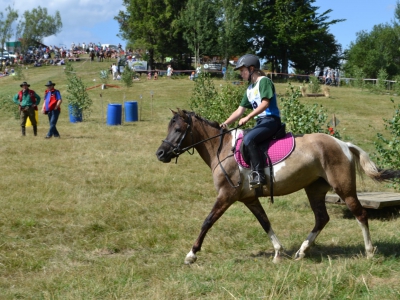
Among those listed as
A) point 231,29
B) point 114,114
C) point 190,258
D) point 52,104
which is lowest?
point 190,258

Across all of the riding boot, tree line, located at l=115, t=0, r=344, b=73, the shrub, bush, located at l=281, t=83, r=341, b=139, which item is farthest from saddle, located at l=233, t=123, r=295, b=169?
tree line, located at l=115, t=0, r=344, b=73

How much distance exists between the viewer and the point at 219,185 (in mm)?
7020

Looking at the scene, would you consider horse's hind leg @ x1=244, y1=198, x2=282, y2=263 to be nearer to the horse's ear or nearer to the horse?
the horse

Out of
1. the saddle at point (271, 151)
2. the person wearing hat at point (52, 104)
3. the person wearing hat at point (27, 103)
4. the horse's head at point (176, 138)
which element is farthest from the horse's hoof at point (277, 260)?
the person wearing hat at point (27, 103)

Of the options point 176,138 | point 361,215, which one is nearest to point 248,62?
point 176,138

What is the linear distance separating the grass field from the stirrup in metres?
1.02

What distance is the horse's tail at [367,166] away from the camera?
23.9ft

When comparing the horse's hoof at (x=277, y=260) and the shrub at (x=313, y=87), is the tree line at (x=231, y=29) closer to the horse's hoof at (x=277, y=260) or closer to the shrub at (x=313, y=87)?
the shrub at (x=313, y=87)

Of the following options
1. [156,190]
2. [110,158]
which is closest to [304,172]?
[156,190]

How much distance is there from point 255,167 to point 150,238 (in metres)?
2.13

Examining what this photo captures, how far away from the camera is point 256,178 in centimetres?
693

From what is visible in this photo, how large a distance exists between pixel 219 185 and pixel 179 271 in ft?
4.04

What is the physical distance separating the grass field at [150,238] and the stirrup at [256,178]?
102cm

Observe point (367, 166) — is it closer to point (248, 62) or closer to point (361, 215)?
point (361, 215)
